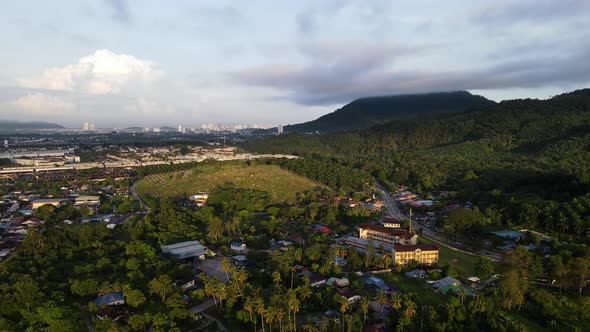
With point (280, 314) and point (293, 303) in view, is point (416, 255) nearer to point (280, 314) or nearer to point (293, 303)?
point (293, 303)

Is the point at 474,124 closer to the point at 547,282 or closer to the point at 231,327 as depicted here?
the point at 547,282

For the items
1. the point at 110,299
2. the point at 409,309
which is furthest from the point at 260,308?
the point at 110,299

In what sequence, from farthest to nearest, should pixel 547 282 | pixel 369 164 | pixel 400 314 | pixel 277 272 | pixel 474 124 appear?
1. pixel 474 124
2. pixel 369 164
3. pixel 547 282
4. pixel 277 272
5. pixel 400 314

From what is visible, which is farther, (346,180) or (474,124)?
(474,124)

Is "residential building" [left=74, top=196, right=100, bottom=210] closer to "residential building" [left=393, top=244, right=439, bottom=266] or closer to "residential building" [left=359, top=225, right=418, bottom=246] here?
"residential building" [left=359, top=225, right=418, bottom=246]

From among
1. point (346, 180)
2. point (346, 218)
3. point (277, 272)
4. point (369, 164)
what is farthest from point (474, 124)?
point (277, 272)

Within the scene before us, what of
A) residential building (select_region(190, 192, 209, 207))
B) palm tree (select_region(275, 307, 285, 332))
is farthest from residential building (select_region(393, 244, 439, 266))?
residential building (select_region(190, 192, 209, 207))
